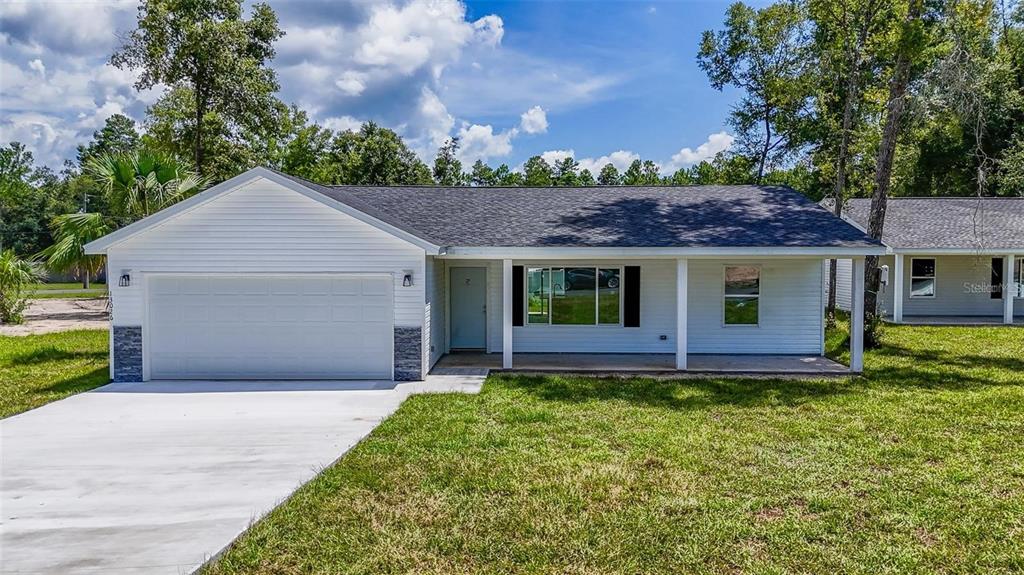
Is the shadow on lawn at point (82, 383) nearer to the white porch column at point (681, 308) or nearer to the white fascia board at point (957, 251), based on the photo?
the white porch column at point (681, 308)

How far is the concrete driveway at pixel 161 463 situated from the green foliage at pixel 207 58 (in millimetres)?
16683

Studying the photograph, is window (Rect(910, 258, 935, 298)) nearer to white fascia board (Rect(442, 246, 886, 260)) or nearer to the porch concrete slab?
the porch concrete slab

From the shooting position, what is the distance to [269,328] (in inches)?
391

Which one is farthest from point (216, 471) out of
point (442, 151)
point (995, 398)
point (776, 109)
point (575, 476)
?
point (442, 151)

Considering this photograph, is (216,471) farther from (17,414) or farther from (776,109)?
(776,109)

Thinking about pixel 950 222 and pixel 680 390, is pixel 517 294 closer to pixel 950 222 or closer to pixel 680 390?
pixel 680 390

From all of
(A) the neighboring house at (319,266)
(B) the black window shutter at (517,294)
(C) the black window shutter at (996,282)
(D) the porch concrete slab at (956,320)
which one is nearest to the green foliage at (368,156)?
(B) the black window shutter at (517,294)

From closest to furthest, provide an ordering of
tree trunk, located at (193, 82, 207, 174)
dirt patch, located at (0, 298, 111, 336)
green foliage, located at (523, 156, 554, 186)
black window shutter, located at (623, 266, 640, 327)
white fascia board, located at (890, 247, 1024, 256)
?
black window shutter, located at (623, 266, 640, 327), dirt patch, located at (0, 298, 111, 336), white fascia board, located at (890, 247, 1024, 256), tree trunk, located at (193, 82, 207, 174), green foliage, located at (523, 156, 554, 186)

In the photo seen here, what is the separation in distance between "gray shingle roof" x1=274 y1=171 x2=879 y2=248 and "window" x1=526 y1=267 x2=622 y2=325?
118 centimetres

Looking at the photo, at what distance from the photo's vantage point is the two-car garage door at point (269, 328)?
9859 millimetres

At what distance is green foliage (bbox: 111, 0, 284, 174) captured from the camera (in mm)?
21453

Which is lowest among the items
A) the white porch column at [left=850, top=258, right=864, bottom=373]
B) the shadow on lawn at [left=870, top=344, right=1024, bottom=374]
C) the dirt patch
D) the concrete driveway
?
the concrete driveway

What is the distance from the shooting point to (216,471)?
5.60 metres

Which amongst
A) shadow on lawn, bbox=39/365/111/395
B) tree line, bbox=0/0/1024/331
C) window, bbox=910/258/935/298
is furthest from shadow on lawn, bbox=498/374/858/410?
window, bbox=910/258/935/298
